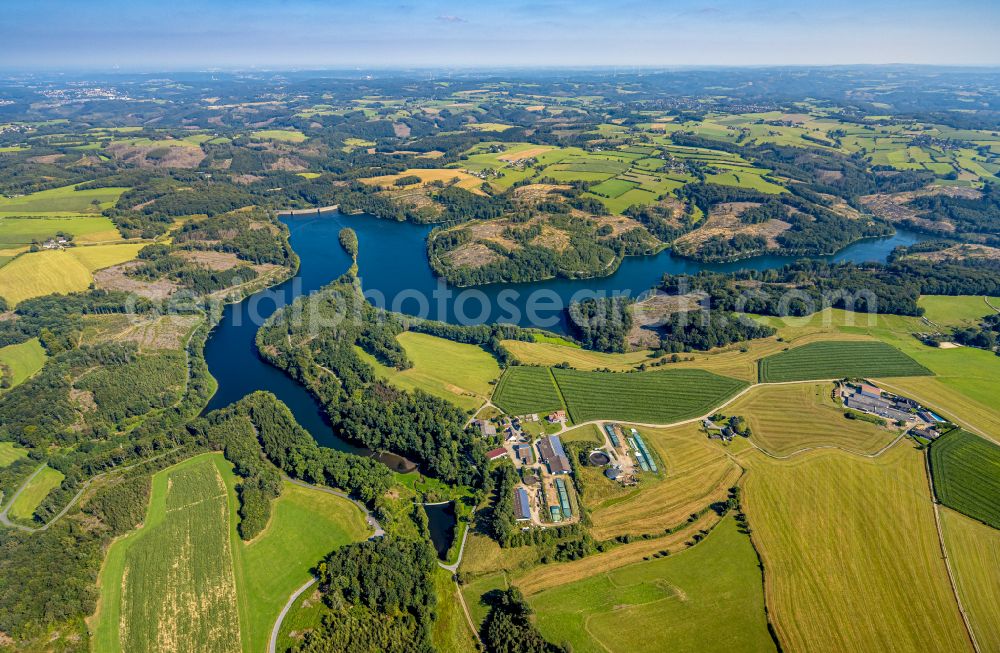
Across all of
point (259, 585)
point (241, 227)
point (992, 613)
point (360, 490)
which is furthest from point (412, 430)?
point (241, 227)

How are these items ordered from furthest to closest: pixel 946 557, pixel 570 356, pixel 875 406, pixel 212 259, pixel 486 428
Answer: pixel 212 259 < pixel 570 356 < pixel 875 406 < pixel 486 428 < pixel 946 557

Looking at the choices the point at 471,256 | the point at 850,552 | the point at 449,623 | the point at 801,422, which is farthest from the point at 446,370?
the point at 850,552

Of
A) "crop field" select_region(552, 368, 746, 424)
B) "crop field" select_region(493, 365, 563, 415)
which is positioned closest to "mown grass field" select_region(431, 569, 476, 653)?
"crop field" select_region(493, 365, 563, 415)

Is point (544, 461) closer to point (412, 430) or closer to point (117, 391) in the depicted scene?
point (412, 430)

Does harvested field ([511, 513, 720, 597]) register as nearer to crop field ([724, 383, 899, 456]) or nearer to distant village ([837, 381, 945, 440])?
crop field ([724, 383, 899, 456])

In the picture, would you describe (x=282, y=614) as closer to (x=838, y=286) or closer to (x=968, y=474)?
(x=968, y=474)

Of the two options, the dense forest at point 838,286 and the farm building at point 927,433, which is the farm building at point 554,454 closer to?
the farm building at point 927,433

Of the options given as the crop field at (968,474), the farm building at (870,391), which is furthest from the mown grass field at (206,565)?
the farm building at (870,391)
